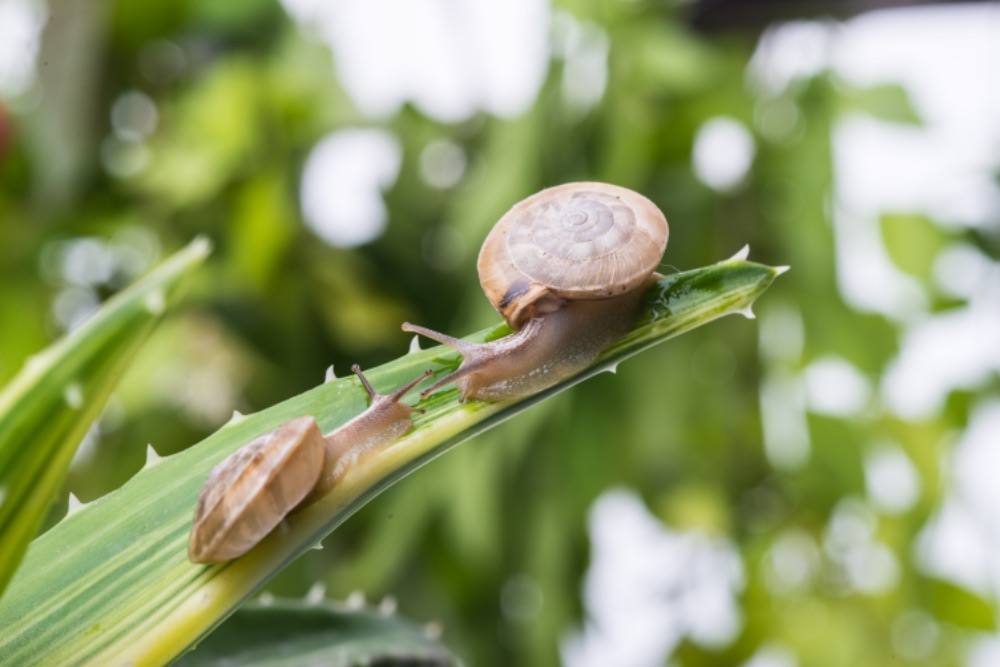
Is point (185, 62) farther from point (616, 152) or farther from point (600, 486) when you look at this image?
point (600, 486)

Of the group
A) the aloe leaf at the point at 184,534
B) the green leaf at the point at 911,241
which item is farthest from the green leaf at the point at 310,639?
the green leaf at the point at 911,241

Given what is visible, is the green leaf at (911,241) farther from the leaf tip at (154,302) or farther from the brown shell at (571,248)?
the leaf tip at (154,302)

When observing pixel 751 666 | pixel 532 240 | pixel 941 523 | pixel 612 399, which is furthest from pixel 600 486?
pixel 532 240

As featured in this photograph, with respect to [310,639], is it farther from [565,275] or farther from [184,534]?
[565,275]

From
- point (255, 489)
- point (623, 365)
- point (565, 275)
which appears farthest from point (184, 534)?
point (623, 365)

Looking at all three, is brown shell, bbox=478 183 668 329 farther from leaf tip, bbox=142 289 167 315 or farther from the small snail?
leaf tip, bbox=142 289 167 315

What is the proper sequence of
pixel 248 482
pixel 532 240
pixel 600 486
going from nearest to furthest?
pixel 248 482 < pixel 532 240 < pixel 600 486
